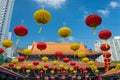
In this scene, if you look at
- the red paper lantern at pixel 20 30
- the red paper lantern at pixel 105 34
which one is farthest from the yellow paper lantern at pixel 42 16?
the red paper lantern at pixel 105 34

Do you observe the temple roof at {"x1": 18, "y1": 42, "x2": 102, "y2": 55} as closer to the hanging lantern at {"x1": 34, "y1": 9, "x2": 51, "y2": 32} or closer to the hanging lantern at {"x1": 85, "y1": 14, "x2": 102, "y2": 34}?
the hanging lantern at {"x1": 34, "y1": 9, "x2": 51, "y2": 32}

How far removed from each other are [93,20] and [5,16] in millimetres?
65107

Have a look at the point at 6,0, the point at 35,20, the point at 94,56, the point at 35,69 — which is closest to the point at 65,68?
the point at 35,69

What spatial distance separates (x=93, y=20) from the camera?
690 cm

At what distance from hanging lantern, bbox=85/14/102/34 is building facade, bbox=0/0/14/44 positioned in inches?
2253

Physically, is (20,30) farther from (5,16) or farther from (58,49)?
(5,16)

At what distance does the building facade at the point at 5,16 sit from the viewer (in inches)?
2491

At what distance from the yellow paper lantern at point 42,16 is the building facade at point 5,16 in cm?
5649

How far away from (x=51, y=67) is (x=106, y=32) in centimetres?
1303

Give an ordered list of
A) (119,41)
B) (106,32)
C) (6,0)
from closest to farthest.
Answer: (106,32), (6,0), (119,41)

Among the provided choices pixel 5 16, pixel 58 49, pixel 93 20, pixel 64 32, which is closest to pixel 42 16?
pixel 64 32

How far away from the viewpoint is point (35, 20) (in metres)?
7.22

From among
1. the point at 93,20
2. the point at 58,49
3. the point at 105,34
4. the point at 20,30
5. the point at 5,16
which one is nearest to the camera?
the point at 93,20

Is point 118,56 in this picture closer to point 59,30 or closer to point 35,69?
point 35,69
